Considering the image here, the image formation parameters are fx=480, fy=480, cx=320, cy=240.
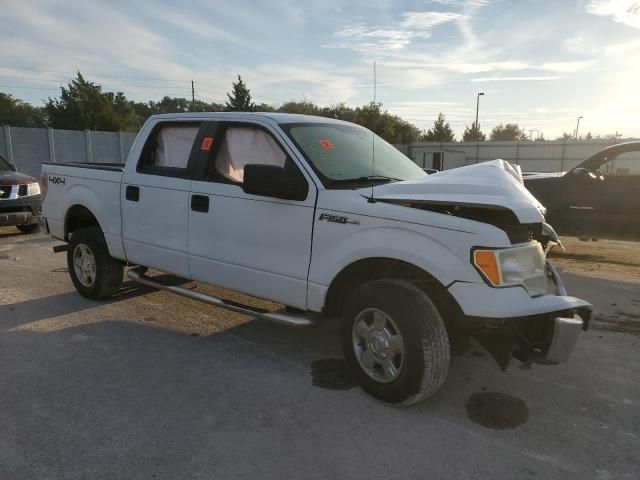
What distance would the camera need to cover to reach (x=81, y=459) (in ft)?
8.41

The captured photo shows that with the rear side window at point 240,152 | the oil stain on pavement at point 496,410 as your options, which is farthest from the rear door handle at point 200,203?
the oil stain on pavement at point 496,410

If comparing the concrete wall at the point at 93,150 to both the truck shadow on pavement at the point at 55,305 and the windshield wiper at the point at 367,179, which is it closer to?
the windshield wiper at the point at 367,179

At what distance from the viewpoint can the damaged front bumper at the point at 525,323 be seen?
2.72m

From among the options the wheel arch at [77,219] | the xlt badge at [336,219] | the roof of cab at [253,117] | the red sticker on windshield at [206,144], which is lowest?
the wheel arch at [77,219]

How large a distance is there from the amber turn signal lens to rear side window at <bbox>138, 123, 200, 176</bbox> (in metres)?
2.67

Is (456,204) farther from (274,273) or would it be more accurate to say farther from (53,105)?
(53,105)

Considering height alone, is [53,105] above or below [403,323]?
above

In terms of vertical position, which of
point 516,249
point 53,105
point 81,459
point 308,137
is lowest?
point 81,459

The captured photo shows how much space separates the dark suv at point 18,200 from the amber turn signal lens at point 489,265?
9205mm

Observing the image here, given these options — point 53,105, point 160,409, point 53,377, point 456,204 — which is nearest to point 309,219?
point 456,204

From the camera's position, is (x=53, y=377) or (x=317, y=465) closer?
(x=317, y=465)

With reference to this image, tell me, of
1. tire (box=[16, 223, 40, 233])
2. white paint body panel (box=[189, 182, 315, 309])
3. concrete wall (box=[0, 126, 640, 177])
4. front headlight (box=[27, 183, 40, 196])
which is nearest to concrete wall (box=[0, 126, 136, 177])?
concrete wall (box=[0, 126, 640, 177])

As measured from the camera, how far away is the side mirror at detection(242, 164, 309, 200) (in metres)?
3.28

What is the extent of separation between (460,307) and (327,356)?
147 centimetres
